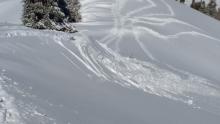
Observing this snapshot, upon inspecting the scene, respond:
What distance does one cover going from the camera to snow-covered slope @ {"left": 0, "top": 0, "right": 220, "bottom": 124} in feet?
40.5

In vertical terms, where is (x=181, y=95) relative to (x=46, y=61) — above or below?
below

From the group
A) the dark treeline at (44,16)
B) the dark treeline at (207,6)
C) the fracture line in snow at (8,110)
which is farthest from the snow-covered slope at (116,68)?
the dark treeline at (207,6)

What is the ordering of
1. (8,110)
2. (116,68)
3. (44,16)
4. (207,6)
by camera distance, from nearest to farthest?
(8,110), (116,68), (44,16), (207,6)

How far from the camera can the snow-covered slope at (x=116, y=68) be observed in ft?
40.5

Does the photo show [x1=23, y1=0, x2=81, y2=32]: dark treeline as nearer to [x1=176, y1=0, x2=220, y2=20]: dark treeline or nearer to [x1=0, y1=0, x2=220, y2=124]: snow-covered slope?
[x1=0, y1=0, x2=220, y2=124]: snow-covered slope

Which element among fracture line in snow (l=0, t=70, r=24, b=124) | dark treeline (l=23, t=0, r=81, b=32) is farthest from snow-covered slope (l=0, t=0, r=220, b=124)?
dark treeline (l=23, t=0, r=81, b=32)

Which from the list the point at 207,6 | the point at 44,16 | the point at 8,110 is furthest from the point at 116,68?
the point at 207,6

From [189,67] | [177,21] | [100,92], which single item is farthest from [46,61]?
[177,21]

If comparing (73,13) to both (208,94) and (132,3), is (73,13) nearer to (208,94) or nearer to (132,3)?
(132,3)

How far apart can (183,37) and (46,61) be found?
13706 millimetres

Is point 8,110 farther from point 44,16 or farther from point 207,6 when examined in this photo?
point 207,6

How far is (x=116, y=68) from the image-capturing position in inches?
832

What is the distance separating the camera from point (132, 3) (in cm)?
3462

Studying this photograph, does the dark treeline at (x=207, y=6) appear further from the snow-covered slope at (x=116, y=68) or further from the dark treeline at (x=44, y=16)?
the dark treeline at (x=44, y=16)
